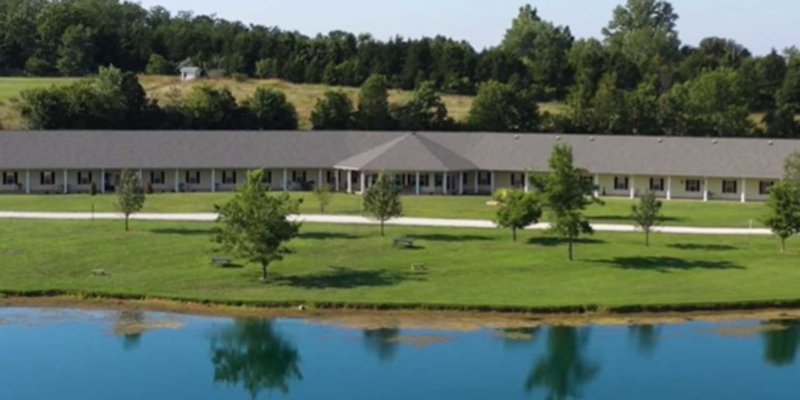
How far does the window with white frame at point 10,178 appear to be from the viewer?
74700 mm

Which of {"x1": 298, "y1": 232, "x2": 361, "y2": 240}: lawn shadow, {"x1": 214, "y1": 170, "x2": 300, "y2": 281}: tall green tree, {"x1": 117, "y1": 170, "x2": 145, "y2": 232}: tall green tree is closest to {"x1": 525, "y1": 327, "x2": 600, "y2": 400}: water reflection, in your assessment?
{"x1": 214, "y1": 170, "x2": 300, "y2": 281}: tall green tree

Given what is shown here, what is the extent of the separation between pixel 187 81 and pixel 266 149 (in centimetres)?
4352

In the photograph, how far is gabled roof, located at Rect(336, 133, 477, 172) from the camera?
75.8m

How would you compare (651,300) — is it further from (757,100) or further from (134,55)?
(134,55)

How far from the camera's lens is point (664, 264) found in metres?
50.2

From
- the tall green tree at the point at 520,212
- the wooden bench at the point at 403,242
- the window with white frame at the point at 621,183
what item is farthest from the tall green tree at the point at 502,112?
the wooden bench at the point at 403,242

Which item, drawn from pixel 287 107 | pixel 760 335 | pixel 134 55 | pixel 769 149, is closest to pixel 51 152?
pixel 287 107

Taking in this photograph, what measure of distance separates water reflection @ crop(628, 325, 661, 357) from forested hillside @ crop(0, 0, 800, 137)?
59474 millimetres

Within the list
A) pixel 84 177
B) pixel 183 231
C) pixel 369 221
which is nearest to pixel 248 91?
pixel 84 177

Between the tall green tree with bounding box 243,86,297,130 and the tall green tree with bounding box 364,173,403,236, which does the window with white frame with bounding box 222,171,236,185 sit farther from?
the tall green tree with bounding box 364,173,403,236

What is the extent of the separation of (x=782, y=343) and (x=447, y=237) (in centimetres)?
1933

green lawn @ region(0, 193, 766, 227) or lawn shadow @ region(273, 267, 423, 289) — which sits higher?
green lawn @ region(0, 193, 766, 227)

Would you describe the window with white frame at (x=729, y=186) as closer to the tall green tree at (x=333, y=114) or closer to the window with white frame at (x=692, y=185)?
the window with white frame at (x=692, y=185)

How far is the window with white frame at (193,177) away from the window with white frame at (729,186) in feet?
106
